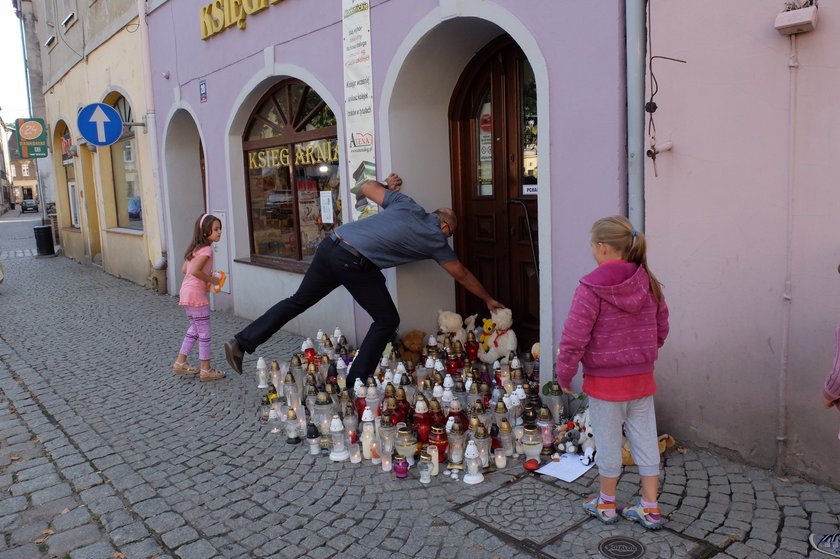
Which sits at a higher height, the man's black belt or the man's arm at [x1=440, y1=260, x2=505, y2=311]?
the man's black belt

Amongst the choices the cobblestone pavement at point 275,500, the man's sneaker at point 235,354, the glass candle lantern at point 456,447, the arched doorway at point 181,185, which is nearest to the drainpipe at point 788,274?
the cobblestone pavement at point 275,500

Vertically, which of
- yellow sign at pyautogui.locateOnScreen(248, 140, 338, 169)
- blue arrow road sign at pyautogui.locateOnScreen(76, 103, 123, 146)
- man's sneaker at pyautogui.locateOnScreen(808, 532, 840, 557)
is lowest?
man's sneaker at pyautogui.locateOnScreen(808, 532, 840, 557)

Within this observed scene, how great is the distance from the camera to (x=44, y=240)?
761 inches

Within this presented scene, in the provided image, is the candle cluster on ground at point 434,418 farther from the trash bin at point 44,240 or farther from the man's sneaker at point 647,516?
the trash bin at point 44,240

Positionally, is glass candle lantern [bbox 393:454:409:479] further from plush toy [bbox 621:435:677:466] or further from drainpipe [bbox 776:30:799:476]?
drainpipe [bbox 776:30:799:476]

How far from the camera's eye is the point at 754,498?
3551 millimetres

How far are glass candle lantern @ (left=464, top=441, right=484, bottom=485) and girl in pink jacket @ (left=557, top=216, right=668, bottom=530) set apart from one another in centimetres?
77

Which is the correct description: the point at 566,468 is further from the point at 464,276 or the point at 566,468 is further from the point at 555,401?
the point at 464,276

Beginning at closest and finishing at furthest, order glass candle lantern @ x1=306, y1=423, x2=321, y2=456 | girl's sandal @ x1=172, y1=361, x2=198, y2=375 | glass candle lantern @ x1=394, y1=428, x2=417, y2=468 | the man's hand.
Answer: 1. glass candle lantern @ x1=394, y1=428, x2=417, y2=468
2. glass candle lantern @ x1=306, y1=423, x2=321, y2=456
3. the man's hand
4. girl's sandal @ x1=172, y1=361, x2=198, y2=375

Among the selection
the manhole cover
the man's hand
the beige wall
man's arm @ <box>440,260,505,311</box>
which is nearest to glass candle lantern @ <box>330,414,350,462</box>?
man's arm @ <box>440,260,505,311</box>

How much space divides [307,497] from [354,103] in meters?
3.81

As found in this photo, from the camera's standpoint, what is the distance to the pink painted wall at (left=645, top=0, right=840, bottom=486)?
345cm

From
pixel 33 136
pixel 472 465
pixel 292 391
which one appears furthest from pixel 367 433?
pixel 33 136

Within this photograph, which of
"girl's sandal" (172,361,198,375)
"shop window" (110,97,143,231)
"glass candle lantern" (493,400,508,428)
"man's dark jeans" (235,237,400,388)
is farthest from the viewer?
"shop window" (110,97,143,231)
